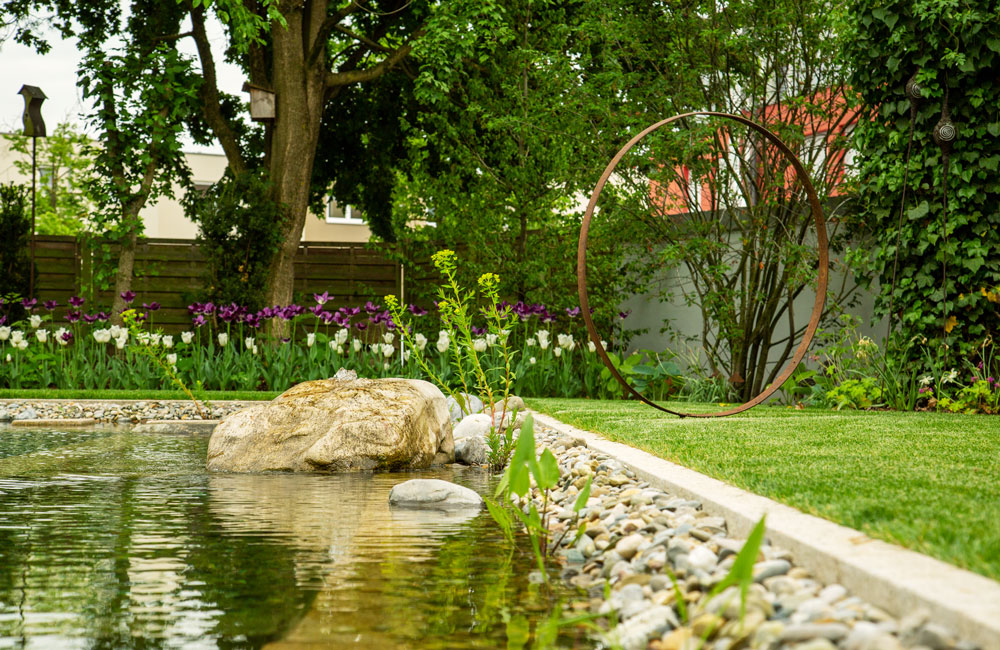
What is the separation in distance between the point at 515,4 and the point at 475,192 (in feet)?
7.69

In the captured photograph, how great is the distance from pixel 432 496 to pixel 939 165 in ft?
14.7

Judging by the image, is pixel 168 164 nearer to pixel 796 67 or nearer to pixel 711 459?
pixel 796 67

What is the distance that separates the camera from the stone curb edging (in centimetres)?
156

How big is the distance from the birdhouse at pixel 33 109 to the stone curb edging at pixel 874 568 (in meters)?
12.4

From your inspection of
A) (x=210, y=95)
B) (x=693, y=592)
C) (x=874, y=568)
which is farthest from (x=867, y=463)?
(x=210, y=95)

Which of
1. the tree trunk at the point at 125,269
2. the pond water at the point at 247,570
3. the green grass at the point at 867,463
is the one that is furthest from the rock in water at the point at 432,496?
the tree trunk at the point at 125,269

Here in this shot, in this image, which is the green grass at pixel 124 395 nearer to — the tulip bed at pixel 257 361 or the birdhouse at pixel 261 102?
the tulip bed at pixel 257 361

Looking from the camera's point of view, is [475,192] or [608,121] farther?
[475,192]

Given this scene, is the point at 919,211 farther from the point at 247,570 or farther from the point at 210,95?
the point at 210,95

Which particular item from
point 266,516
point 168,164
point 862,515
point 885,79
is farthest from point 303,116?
point 862,515

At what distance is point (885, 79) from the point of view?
21.3 feet

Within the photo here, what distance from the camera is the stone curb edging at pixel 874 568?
1563 mm

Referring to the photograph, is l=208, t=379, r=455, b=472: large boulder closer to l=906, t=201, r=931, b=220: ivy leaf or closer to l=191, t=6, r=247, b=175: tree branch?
l=906, t=201, r=931, b=220: ivy leaf

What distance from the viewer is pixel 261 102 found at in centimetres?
1091
